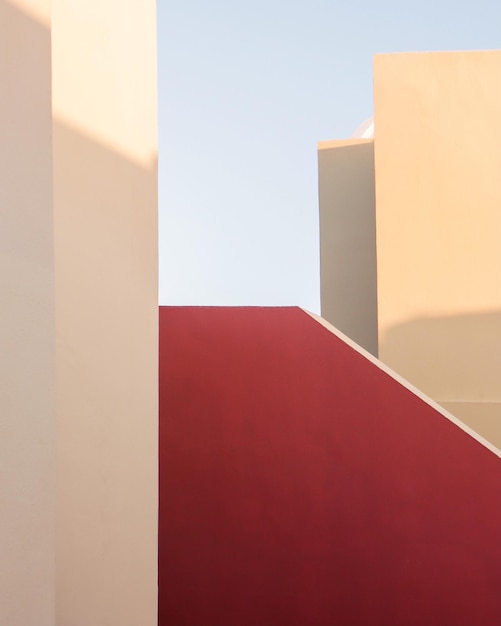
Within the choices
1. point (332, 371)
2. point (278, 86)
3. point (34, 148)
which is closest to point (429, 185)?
point (332, 371)

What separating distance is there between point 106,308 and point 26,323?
1359 millimetres

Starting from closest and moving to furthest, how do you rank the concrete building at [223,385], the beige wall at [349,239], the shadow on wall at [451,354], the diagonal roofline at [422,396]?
the concrete building at [223,385]
the diagonal roofline at [422,396]
the shadow on wall at [451,354]
the beige wall at [349,239]

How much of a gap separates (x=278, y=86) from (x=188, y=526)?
99.0 feet

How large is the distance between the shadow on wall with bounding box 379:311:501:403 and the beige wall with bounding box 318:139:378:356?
6.40 ft

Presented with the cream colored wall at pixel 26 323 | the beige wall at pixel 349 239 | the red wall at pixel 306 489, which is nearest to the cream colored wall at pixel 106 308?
the cream colored wall at pixel 26 323

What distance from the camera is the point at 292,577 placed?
16.2ft

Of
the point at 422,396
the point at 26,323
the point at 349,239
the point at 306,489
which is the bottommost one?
the point at 306,489

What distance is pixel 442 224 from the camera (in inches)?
295

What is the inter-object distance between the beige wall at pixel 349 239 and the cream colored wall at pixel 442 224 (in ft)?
6.13

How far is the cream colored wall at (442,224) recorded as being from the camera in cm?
740

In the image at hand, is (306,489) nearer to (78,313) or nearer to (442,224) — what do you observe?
(78,313)

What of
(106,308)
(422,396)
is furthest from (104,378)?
(422,396)

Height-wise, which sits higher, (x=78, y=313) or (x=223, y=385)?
(x=78, y=313)

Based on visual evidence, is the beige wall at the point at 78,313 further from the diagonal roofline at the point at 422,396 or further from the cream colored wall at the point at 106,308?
the diagonal roofline at the point at 422,396
